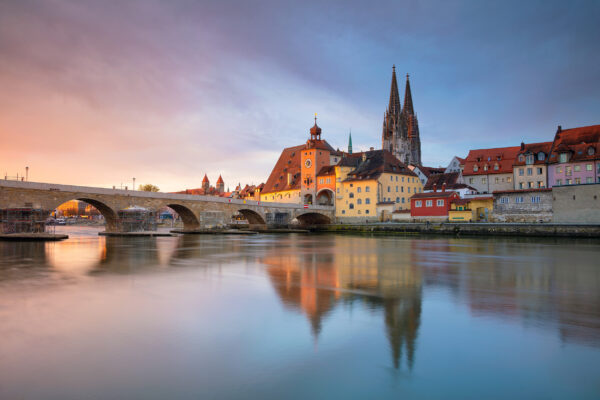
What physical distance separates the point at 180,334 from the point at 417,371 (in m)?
3.51

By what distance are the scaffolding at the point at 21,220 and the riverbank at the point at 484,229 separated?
109ft

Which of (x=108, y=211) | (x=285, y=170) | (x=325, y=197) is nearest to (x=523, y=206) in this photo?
(x=325, y=197)

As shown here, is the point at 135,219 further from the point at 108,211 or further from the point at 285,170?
the point at 285,170

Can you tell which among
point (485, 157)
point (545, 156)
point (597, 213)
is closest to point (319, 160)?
→ point (485, 157)

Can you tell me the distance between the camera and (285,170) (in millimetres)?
75562

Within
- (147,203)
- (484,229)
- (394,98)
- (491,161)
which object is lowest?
(484,229)

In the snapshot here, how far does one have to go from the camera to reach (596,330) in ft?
21.7

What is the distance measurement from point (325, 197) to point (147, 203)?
34.5 metres

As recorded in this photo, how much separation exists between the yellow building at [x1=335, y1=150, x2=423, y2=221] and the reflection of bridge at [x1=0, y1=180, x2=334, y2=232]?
3416mm

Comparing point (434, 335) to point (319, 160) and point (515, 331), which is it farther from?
point (319, 160)

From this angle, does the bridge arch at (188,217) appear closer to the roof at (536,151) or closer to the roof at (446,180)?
the roof at (446,180)

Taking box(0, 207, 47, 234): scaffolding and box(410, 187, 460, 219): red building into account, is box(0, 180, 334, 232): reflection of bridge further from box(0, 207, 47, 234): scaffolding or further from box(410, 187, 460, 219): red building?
box(410, 187, 460, 219): red building

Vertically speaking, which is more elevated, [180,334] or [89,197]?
[89,197]

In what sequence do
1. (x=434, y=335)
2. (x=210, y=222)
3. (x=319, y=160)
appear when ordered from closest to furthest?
(x=434, y=335) < (x=210, y=222) < (x=319, y=160)
